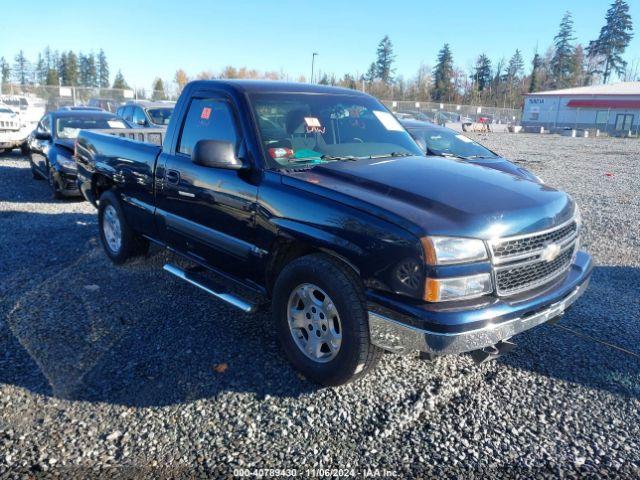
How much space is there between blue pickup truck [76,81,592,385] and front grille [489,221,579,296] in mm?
11

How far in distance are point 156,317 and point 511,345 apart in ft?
9.53

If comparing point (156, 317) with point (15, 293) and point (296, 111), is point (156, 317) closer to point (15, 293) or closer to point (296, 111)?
point (15, 293)

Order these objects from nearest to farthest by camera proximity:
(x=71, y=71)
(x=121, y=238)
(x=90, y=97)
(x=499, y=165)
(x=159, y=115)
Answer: (x=121, y=238)
(x=499, y=165)
(x=159, y=115)
(x=90, y=97)
(x=71, y=71)

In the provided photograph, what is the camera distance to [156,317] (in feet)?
14.8

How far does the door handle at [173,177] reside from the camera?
14.5 ft

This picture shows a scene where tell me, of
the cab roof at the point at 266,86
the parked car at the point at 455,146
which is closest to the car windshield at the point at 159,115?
the parked car at the point at 455,146

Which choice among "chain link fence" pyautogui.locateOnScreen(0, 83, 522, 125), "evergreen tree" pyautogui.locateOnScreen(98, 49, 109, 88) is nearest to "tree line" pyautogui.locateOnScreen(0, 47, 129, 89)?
"evergreen tree" pyautogui.locateOnScreen(98, 49, 109, 88)

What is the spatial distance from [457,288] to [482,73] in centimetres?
10279

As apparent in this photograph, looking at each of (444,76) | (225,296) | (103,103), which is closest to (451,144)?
(225,296)

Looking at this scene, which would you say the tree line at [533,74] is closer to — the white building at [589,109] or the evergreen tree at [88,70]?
the white building at [589,109]

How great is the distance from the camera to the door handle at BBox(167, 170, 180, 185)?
174 inches

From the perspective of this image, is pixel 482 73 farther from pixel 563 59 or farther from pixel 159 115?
pixel 159 115

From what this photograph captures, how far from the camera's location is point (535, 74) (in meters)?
90.2

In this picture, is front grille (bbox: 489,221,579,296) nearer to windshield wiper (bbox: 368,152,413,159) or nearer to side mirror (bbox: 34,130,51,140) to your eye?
windshield wiper (bbox: 368,152,413,159)
